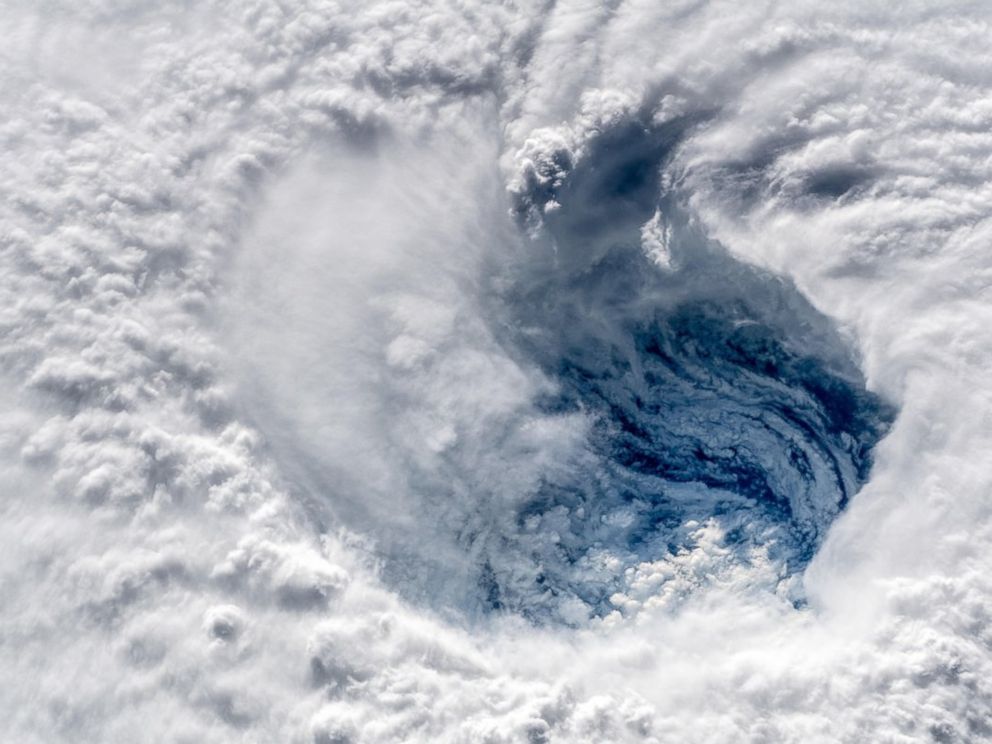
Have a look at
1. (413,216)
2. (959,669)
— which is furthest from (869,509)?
(413,216)

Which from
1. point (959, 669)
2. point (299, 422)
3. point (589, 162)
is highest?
point (589, 162)

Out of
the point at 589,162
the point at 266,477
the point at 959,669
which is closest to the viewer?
the point at 959,669

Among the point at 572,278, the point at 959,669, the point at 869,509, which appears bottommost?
the point at 959,669

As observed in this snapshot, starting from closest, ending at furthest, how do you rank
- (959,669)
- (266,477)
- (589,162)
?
(959,669) → (266,477) → (589,162)

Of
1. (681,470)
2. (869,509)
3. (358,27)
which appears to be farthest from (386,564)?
(358,27)

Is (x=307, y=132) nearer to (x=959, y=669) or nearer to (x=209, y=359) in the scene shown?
(x=209, y=359)

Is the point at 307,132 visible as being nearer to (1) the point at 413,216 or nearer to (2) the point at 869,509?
(1) the point at 413,216

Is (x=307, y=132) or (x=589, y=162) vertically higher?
(x=589, y=162)

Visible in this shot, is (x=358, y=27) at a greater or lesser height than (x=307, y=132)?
greater

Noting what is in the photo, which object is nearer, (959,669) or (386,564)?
(959,669)
